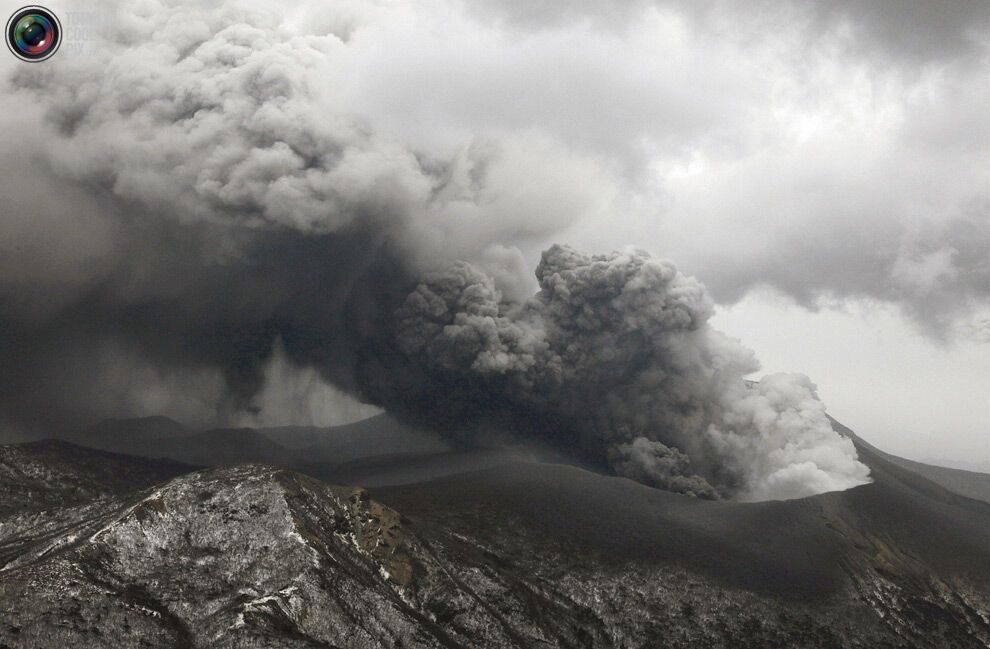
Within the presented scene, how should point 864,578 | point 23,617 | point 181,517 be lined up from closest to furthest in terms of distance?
point 23,617 → point 181,517 → point 864,578

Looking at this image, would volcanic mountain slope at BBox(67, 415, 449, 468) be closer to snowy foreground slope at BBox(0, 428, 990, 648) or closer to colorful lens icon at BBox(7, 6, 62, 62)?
snowy foreground slope at BBox(0, 428, 990, 648)

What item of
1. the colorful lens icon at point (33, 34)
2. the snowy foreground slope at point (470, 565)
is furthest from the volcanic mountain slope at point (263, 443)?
the colorful lens icon at point (33, 34)

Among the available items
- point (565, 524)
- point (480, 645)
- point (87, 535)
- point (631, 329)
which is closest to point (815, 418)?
point (631, 329)

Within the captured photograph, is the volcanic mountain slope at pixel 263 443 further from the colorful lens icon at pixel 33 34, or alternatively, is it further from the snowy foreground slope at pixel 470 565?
the colorful lens icon at pixel 33 34

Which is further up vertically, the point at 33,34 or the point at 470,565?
the point at 33,34

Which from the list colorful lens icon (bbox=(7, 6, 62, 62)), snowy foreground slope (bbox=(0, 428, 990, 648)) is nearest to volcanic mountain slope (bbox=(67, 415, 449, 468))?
snowy foreground slope (bbox=(0, 428, 990, 648))

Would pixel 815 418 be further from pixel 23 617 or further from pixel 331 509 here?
pixel 23 617

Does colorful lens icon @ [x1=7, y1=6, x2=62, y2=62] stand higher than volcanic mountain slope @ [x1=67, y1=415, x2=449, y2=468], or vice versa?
colorful lens icon @ [x1=7, y1=6, x2=62, y2=62]

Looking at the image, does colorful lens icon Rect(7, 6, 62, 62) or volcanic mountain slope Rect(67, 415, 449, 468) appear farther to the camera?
volcanic mountain slope Rect(67, 415, 449, 468)
